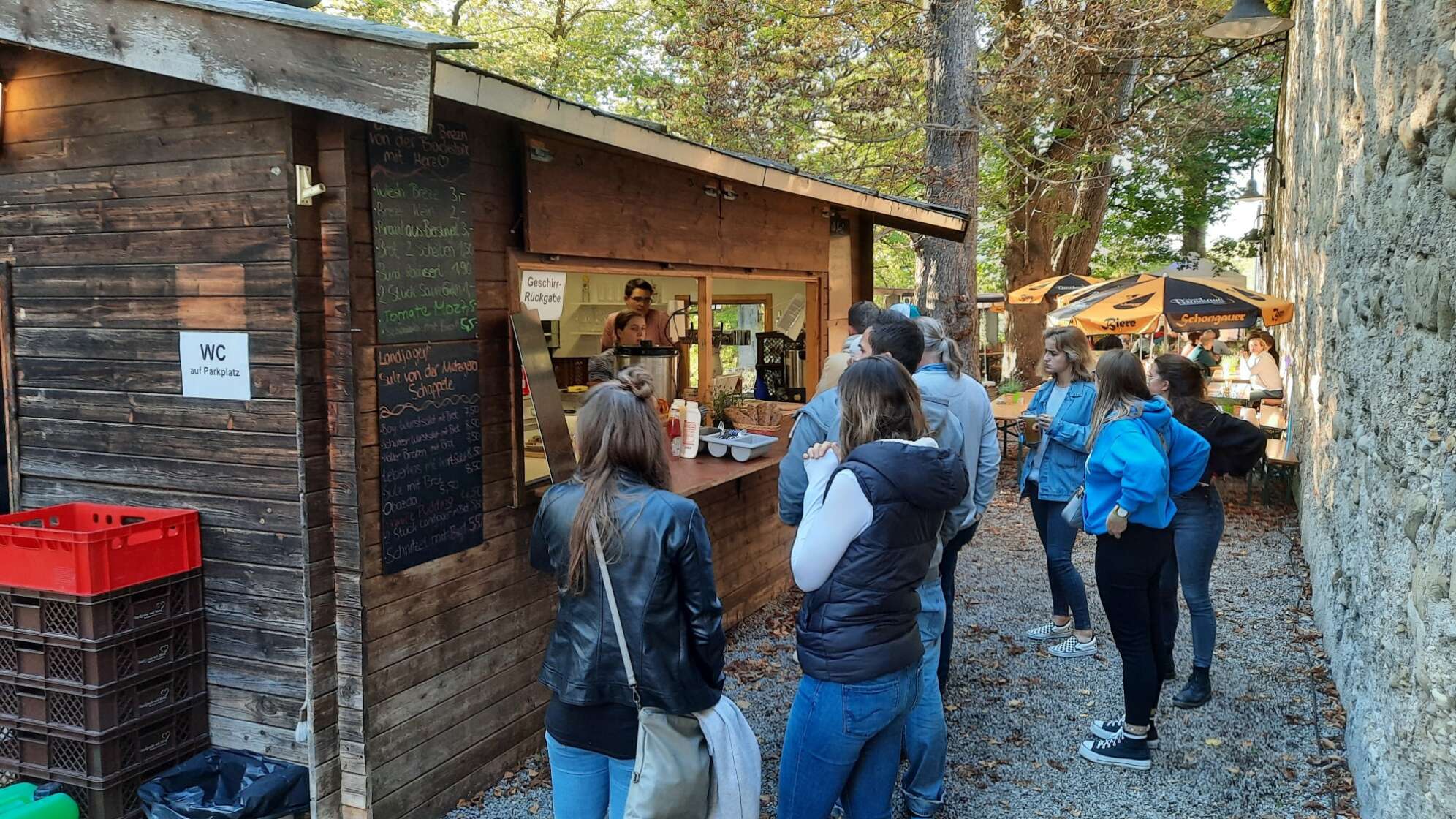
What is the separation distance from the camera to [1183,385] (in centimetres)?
482

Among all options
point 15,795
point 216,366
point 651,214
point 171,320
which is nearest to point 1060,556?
point 651,214

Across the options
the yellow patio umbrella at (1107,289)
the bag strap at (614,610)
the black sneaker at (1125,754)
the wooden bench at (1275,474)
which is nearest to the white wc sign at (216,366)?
the bag strap at (614,610)

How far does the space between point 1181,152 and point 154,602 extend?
14784mm

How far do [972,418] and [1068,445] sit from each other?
116cm

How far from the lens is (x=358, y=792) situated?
3.45 metres

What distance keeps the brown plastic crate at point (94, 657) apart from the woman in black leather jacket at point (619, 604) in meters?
1.67

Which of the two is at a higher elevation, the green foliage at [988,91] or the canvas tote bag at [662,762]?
the green foliage at [988,91]

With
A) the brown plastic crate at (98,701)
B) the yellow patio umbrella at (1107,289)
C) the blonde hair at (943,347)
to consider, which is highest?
the yellow patio umbrella at (1107,289)

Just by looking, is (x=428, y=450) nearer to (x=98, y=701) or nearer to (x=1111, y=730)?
(x=98, y=701)

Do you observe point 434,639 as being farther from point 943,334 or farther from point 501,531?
point 943,334

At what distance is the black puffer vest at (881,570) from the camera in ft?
8.75

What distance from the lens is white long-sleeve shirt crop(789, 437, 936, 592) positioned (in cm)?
264

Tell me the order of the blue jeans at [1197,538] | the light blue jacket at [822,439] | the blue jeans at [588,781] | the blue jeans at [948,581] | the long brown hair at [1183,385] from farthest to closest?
the long brown hair at [1183,385], the blue jeans at [1197,538], the blue jeans at [948,581], the light blue jacket at [822,439], the blue jeans at [588,781]

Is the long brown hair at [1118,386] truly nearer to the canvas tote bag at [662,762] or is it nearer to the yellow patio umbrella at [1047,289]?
the canvas tote bag at [662,762]
